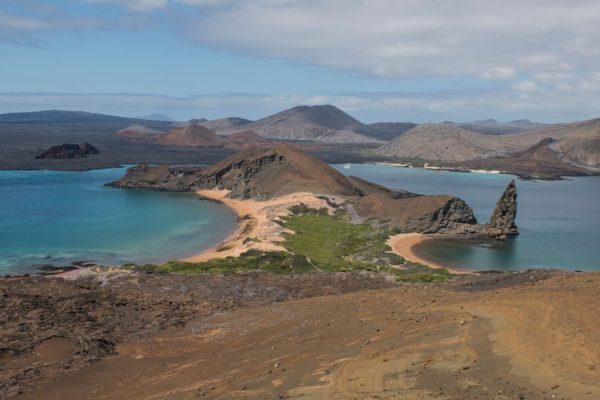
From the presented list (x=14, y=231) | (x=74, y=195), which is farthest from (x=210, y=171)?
(x=14, y=231)

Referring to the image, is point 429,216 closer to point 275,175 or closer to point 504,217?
point 504,217

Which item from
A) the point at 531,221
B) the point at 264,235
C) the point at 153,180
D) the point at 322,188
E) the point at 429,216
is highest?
the point at 322,188

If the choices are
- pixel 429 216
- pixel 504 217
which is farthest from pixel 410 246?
pixel 504 217

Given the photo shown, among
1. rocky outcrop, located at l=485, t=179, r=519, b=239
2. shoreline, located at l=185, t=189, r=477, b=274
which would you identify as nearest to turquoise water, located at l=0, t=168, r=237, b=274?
shoreline, located at l=185, t=189, r=477, b=274

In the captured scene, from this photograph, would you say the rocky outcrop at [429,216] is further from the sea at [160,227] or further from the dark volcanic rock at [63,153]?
the dark volcanic rock at [63,153]

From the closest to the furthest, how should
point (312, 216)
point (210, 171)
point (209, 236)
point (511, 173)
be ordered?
point (209, 236)
point (312, 216)
point (210, 171)
point (511, 173)

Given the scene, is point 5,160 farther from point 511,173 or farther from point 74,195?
point 511,173

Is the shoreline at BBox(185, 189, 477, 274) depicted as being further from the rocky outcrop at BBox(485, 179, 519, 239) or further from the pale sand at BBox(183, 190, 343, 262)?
the rocky outcrop at BBox(485, 179, 519, 239)
